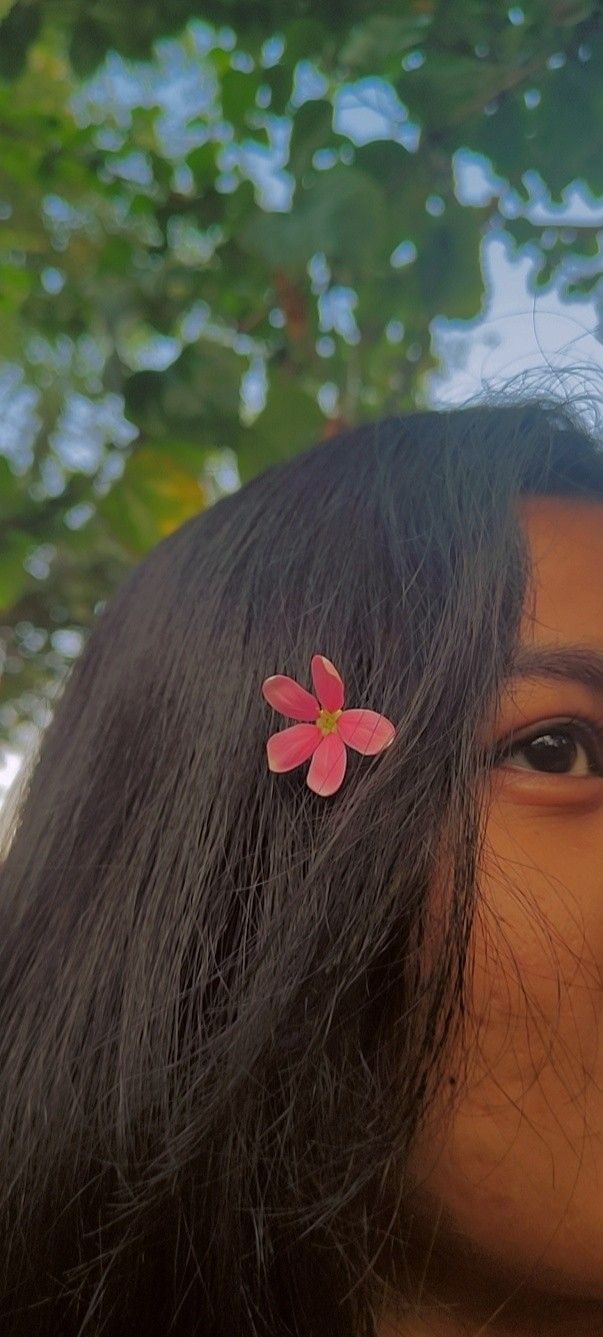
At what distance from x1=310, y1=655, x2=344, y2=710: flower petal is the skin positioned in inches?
5.4

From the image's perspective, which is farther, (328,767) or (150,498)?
(150,498)

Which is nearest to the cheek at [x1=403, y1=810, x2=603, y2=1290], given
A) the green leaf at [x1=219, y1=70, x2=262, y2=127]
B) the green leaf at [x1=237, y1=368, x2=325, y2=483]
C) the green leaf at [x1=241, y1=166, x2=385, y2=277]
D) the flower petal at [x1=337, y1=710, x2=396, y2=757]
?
the flower petal at [x1=337, y1=710, x2=396, y2=757]

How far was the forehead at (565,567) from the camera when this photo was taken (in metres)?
0.77

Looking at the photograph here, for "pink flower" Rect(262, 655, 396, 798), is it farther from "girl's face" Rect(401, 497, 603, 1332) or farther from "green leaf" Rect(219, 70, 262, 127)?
"green leaf" Rect(219, 70, 262, 127)

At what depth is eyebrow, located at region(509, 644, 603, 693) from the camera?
0.75 meters

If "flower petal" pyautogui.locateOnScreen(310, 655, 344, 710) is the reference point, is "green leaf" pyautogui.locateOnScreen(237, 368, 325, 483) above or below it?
above

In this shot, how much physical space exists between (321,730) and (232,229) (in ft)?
2.97

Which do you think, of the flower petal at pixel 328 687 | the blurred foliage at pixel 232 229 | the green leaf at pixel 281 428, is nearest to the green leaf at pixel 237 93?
the blurred foliage at pixel 232 229

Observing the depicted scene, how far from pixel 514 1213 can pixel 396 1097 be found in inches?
4.0

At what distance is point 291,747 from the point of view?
28.5 inches

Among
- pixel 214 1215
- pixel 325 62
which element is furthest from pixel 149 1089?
pixel 325 62

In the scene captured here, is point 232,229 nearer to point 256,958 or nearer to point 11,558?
point 11,558

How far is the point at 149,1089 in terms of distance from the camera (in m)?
0.68

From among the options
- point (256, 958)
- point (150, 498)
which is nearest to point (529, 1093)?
point (256, 958)
